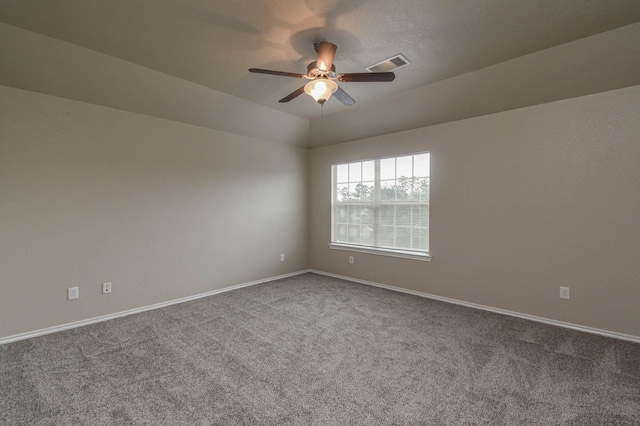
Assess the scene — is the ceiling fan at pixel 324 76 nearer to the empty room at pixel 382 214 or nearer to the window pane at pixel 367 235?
the empty room at pixel 382 214

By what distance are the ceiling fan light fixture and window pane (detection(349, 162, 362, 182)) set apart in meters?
2.61

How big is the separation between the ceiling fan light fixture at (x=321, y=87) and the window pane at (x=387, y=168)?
2.33 meters

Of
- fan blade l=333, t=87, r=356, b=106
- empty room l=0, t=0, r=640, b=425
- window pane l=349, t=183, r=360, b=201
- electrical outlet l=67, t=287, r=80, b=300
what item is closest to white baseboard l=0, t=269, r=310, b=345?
empty room l=0, t=0, r=640, b=425

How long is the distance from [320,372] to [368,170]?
3.40 m

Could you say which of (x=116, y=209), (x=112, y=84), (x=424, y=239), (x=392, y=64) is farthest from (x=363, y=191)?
(x=112, y=84)

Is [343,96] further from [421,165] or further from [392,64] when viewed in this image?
[421,165]

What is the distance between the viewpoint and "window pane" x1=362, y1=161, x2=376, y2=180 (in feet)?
15.5

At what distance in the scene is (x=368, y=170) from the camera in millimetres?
4805

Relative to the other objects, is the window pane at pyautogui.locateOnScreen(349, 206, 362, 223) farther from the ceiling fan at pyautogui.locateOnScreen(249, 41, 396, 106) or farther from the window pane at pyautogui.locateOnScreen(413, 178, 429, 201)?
the ceiling fan at pyautogui.locateOnScreen(249, 41, 396, 106)

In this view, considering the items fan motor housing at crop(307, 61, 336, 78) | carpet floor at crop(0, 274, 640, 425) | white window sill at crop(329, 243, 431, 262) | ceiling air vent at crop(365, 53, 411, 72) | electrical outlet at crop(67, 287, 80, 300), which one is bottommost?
carpet floor at crop(0, 274, 640, 425)

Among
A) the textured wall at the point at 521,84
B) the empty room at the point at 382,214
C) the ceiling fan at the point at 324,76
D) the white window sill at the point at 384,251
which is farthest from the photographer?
the white window sill at the point at 384,251

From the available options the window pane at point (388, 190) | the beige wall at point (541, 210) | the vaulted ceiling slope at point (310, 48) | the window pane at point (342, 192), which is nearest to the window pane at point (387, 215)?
the window pane at point (388, 190)

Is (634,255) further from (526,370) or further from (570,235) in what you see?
(526,370)

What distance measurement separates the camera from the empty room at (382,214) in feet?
6.59
